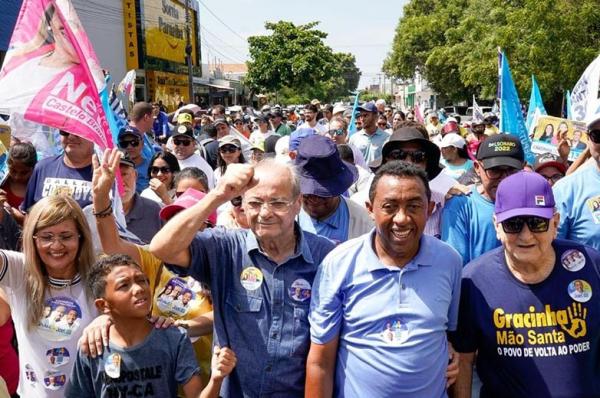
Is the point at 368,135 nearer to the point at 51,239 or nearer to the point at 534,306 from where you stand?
the point at 51,239

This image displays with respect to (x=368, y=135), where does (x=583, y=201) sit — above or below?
below

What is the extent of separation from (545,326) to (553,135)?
5053 mm

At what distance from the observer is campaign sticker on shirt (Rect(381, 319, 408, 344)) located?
2.37 metres

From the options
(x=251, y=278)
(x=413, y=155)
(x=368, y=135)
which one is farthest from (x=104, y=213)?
(x=368, y=135)

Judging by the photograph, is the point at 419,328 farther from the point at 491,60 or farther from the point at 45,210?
the point at 491,60

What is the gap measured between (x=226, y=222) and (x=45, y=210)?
1.02 meters

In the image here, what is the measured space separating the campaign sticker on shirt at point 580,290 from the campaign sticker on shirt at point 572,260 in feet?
0.18

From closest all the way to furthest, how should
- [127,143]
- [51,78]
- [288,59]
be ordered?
1. [51,78]
2. [127,143]
3. [288,59]

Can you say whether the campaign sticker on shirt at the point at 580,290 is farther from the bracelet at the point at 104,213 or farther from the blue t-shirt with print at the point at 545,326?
the bracelet at the point at 104,213

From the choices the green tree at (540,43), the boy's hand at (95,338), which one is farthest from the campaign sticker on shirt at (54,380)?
the green tree at (540,43)

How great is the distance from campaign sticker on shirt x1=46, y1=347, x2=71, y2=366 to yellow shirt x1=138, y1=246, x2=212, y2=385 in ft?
1.54

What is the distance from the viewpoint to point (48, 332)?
9.70 ft

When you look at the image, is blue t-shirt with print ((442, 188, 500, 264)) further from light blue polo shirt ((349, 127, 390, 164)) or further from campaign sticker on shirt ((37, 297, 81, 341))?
light blue polo shirt ((349, 127, 390, 164))

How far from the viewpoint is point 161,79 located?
35.8m
